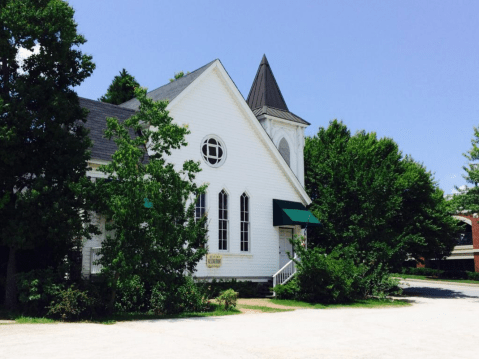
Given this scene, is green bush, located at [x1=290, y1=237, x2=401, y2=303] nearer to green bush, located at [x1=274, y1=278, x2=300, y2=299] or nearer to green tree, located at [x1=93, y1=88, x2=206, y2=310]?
green bush, located at [x1=274, y1=278, x2=300, y2=299]

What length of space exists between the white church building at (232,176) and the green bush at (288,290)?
227cm

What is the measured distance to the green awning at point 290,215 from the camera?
25.1 metres

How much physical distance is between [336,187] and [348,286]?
7650 mm

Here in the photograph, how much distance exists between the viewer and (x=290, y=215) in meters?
25.2

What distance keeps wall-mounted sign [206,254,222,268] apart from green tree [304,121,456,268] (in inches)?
267

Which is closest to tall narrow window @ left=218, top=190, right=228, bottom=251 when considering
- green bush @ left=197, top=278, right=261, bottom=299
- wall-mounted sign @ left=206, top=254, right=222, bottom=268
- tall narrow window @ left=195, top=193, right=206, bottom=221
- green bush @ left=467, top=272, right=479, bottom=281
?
wall-mounted sign @ left=206, top=254, right=222, bottom=268

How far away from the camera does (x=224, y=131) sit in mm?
24641

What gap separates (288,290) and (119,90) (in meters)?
25.4

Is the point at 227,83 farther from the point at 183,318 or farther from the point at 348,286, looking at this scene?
the point at 183,318

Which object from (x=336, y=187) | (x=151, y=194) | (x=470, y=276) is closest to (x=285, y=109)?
(x=336, y=187)

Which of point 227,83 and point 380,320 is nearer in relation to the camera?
point 380,320

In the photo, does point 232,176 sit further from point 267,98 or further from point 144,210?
point 144,210

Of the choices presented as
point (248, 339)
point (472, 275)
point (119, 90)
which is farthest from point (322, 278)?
point (472, 275)

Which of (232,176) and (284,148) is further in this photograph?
(284,148)
